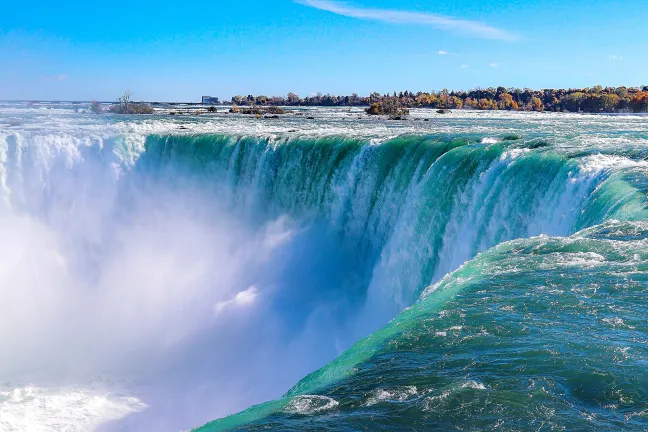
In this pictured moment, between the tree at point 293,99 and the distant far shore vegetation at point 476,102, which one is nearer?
the distant far shore vegetation at point 476,102

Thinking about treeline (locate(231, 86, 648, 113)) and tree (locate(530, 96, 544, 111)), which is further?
tree (locate(530, 96, 544, 111))

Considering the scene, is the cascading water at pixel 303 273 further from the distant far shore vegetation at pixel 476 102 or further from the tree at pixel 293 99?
the tree at pixel 293 99

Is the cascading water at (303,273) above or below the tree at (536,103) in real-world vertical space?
below

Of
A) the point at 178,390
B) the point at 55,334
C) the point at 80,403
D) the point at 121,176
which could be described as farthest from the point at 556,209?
the point at 121,176

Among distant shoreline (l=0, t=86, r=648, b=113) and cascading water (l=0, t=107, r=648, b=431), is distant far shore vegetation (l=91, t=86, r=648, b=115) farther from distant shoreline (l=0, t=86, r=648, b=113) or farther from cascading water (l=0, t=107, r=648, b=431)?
cascading water (l=0, t=107, r=648, b=431)

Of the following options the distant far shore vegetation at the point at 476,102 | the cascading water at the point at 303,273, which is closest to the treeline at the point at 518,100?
the distant far shore vegetation at the point at 476,102

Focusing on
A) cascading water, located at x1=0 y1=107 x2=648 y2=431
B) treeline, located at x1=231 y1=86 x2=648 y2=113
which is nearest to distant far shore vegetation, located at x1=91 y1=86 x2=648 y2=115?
Answer: treeline, located at x1=231 y1=86 x2=648 y2=113

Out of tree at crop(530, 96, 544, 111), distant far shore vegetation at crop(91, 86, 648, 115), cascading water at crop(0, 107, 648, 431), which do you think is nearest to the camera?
cascading water at crop(0, 107, 648, 431)

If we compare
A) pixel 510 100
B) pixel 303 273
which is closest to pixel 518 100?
pixel 510 100

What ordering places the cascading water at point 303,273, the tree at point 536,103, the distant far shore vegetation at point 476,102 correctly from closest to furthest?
the cascading water at point 303,273, the distant far shore vegetation at point 476,102, the tree at point 536,103

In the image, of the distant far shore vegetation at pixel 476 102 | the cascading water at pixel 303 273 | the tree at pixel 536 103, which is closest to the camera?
the cascading water at pixel 303 273
